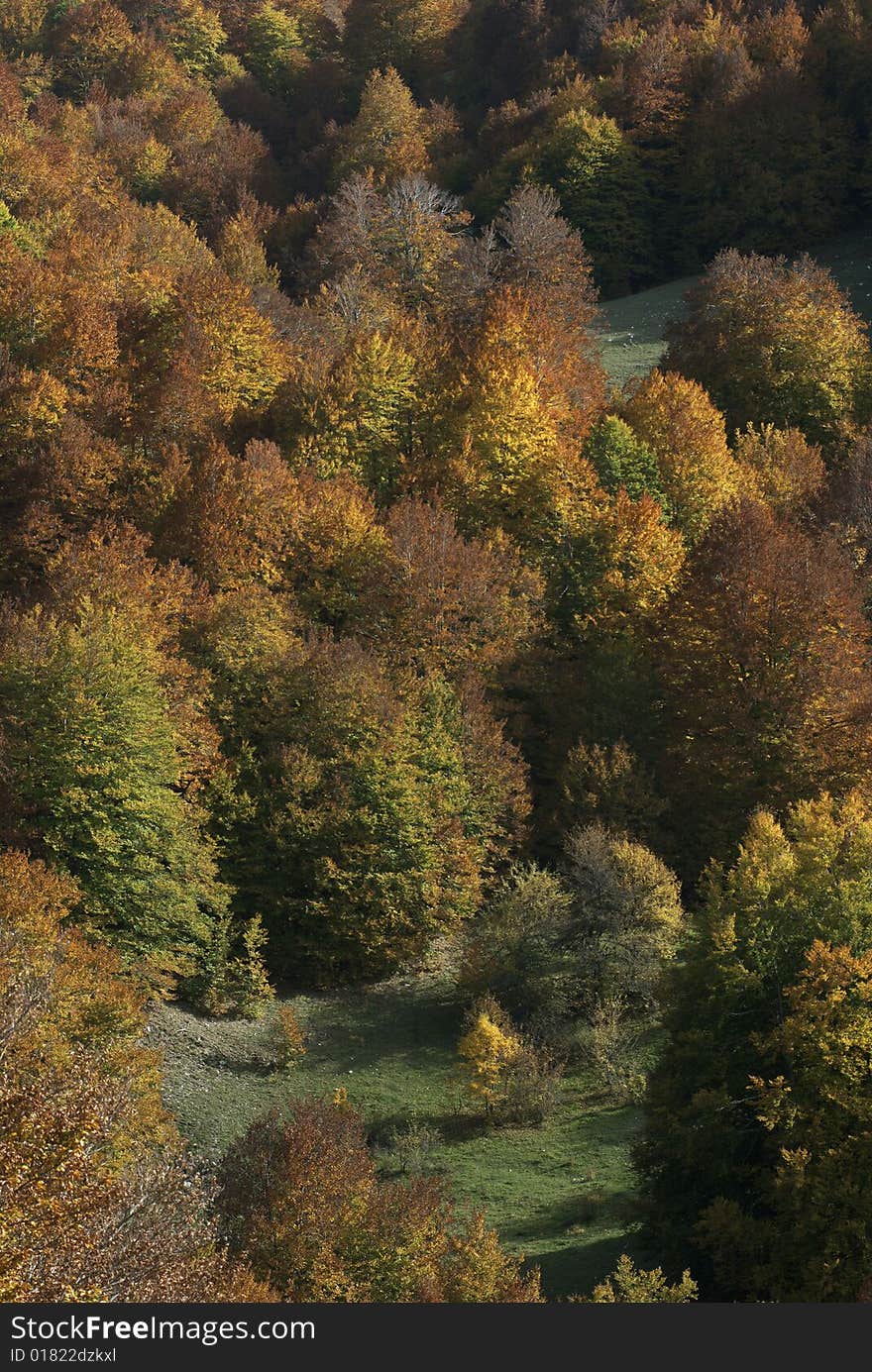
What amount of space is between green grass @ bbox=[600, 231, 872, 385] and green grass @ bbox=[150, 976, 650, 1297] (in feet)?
133

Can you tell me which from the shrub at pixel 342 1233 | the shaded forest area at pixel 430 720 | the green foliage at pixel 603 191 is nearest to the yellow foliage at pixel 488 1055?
the shaded forest area at pixel 430 720

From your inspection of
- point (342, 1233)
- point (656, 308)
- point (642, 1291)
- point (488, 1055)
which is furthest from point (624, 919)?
point (656, 308)

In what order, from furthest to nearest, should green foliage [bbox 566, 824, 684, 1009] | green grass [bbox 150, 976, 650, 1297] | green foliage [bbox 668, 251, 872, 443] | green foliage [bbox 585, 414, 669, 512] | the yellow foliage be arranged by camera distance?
1. green foliage [bbox 668, 251, 872, 443]
2. green foliage [bbox 585, 414, 669, 512]
3. green foliage [bbox 566, 824, 684, 1009]
4. the yellow foliage
5. green grass [bbox 150, 976, 650, 1297]

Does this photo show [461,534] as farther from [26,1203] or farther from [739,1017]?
[26,1203]

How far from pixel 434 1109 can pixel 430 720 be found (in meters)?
15.1

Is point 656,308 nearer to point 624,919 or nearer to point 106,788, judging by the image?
point 624,919

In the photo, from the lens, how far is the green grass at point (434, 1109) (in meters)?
40.9

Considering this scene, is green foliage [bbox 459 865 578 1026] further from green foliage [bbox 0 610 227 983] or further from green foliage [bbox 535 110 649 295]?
Answer: green foliage [bbox 535 110 649 295]

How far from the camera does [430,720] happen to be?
2298 inches

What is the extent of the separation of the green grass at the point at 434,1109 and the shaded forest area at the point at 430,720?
A: 0.57 metres

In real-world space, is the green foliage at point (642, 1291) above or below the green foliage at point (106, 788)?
below

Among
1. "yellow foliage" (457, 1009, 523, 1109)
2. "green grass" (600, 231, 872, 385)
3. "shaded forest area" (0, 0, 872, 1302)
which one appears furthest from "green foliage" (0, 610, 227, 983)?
"green grass" (600, 231, 872, 385)

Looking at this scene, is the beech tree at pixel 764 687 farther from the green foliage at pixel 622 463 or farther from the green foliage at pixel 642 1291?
the green foliage at pixel 642 1291

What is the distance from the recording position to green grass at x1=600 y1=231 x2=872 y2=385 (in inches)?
3398
